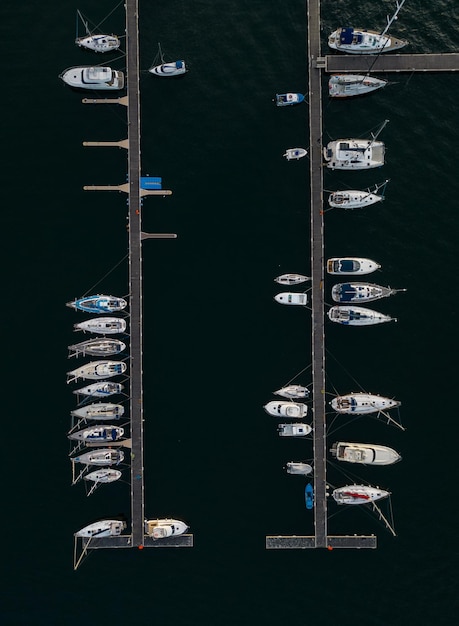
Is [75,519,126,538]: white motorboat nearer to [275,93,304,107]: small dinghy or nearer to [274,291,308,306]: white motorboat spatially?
[274,291,308,306]: white motorboat

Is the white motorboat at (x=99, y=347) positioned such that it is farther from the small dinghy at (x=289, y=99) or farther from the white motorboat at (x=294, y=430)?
the small dinghy at (x=289, y=99)

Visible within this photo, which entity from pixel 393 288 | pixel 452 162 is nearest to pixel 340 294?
pixel 393 288

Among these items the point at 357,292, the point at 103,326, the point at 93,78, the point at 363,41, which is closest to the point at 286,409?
the point at 357,292

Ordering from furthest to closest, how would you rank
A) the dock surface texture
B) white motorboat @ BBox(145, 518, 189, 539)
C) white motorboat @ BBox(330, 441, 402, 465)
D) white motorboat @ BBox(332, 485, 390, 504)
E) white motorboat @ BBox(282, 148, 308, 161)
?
the dock surface texture, white motorboat @ BBox(282, 148, 308, 161), white motorboat @ BBox(332, 485, 390, 504), white motorboat @ BBox(330, 441, 402, 465), white motorboat @ BBox(145, 518, 189, 539)

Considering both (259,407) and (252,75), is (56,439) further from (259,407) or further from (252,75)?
(252,75)

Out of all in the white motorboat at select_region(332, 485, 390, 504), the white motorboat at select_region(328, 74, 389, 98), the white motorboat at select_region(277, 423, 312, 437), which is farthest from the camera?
the white motorboat at select_region(328, 74, 389, 98)

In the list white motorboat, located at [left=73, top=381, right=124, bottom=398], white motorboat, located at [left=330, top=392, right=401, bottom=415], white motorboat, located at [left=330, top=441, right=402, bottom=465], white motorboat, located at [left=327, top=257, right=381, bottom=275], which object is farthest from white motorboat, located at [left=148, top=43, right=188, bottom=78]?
white motorboat, located at [left=330, top=441, right=402, bottom=465]

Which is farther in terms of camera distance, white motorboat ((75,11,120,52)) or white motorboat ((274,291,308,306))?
white motorboat ((274,291,308,306))

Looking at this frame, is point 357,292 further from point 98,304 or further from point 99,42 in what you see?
point 99,42
